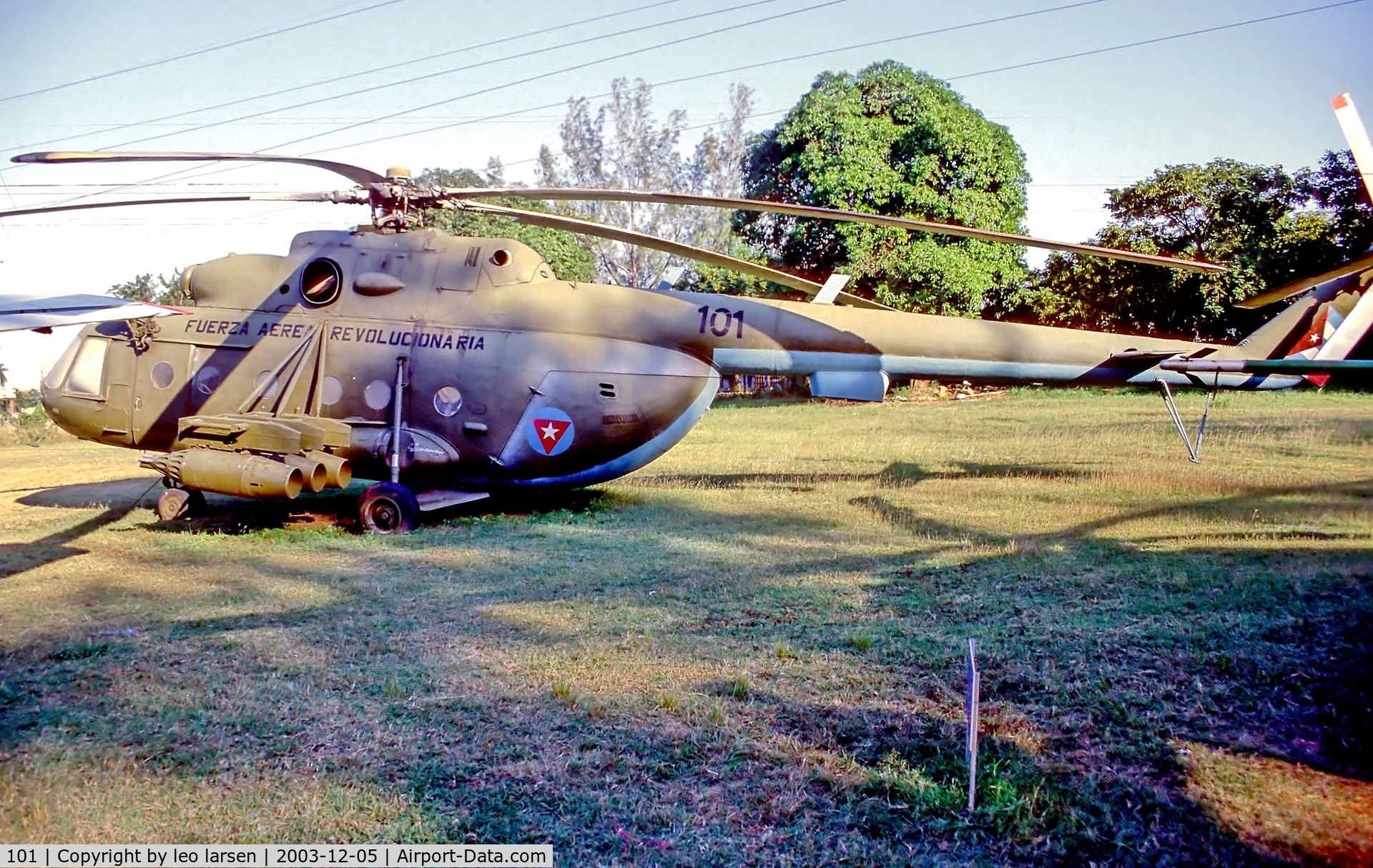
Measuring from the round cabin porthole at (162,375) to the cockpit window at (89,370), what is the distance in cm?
60

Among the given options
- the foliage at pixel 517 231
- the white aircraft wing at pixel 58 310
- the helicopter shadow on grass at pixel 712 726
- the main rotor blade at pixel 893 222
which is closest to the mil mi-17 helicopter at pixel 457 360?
the main rotor blade at pixel 893 222

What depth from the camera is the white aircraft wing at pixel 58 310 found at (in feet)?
19.2

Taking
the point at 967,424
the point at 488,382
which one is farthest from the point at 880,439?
the point at 488,382

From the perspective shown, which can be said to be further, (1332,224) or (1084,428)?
(1084,428)

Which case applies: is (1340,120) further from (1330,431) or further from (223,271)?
(223,271)

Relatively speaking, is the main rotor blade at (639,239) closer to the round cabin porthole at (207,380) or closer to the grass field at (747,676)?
the grass field at (747,676)

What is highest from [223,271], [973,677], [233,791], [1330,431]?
[223,271]

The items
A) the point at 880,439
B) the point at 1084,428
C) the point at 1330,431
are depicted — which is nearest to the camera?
the point at 1330,431

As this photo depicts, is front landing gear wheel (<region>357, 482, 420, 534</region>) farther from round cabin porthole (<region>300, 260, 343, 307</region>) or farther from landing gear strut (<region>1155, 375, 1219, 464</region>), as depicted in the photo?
landing gear strut (<region>1155, 375, 1219, 464</region>)

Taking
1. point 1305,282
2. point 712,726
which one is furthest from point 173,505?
point 1305,282

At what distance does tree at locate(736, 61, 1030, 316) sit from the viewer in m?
22.0

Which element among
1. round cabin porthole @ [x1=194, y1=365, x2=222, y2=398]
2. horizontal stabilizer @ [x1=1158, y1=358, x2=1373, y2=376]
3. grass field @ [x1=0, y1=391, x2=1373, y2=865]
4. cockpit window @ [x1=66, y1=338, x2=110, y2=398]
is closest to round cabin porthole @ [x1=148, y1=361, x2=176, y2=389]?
round cabin porthole @ [x1=194, y1=365, x2=222, y2=398]

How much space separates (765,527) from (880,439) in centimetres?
615

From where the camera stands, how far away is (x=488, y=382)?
9.19 m
